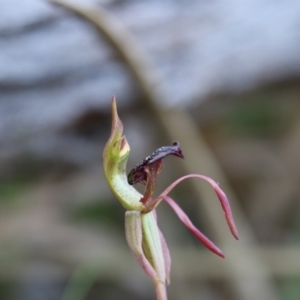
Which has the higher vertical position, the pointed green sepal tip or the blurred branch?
the pointed green sepal tip

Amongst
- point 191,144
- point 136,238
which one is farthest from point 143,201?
point 191,144

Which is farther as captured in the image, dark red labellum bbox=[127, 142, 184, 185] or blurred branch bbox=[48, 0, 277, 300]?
blurred branch bbox=[48, 0, 277, 300]

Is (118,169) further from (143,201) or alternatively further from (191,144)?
(191,144)

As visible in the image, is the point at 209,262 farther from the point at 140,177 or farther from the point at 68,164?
the point at 140,177

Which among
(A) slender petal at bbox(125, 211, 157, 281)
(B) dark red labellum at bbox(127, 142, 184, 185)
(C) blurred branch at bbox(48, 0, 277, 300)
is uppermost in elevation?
(B) dark red labellum at bbox(127, 142, 184, 185)

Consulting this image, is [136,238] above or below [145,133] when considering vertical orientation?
above

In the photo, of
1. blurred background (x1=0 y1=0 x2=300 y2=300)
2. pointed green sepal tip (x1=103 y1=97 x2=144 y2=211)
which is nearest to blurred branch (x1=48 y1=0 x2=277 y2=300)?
blurred background (x1=0 y1=0 x2=300 y2=300)

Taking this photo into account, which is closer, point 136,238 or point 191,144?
point 136,238

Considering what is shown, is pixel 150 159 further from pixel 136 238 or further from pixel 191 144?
pixel 191 144

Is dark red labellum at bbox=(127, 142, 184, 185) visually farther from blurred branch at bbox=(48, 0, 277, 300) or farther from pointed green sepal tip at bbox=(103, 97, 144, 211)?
blurred branch at bbox=(48, 0, 277, 300)
